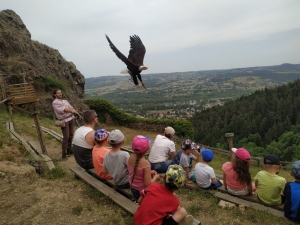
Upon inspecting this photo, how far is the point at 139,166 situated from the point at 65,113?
332 centimetres

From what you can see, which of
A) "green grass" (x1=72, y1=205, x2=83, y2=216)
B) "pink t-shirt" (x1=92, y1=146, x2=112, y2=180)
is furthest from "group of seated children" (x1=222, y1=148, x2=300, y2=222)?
"green grass" (x1=72, y1=205, x2=83, y2=216)

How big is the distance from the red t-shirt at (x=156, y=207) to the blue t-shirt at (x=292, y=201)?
1599 millimetres

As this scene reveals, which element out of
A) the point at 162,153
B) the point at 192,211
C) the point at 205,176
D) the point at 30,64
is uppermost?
the point at 30,64

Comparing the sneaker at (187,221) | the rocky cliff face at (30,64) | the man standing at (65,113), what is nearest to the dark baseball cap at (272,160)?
the sneaker at (187,221)

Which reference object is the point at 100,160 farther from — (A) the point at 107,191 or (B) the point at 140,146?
(B) the point at 140,146

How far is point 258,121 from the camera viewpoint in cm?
5000

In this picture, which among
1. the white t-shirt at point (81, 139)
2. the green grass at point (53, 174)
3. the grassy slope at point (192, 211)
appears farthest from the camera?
the green grass at point (53, 174)

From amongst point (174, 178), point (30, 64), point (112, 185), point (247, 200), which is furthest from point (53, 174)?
point (30, 64)

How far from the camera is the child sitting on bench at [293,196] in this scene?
262 cm

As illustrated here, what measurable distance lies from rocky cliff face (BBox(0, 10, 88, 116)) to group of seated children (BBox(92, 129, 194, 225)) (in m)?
11.1

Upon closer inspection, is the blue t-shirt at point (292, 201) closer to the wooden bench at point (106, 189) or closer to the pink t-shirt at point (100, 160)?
the wooden bench at point (106, 189)

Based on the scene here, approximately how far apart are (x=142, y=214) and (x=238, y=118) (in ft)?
172

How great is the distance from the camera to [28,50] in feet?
55.8

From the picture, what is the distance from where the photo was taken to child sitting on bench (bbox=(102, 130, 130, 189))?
9.20 feet
